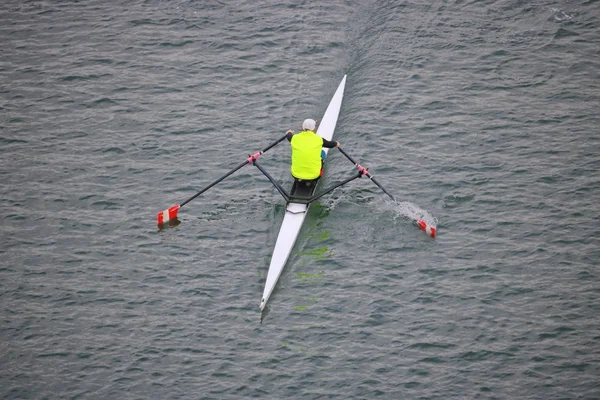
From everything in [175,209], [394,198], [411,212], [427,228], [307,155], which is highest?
[307,155]

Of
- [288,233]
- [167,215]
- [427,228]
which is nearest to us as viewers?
[288,233]

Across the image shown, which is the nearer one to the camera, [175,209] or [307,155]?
[307,155]

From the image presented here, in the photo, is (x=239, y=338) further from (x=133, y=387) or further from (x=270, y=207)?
(x=270, y=207)

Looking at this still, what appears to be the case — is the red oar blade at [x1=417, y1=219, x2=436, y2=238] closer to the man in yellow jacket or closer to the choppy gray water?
the choppy gray water

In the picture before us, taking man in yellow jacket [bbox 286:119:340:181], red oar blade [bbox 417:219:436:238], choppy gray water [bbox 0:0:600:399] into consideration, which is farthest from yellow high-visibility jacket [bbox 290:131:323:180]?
red oar blade [bbox 417:219:436:238]

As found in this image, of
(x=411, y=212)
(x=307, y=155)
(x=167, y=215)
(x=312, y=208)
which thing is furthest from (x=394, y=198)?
(x=167, y=215)

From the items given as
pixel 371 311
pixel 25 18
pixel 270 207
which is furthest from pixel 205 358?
pixel 25 18

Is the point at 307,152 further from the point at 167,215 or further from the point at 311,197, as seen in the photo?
the point at 167,215

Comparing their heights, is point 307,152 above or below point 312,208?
above

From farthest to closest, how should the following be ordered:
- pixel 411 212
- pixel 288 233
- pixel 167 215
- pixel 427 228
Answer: pixel 167 215
pixel 411 212
pixel 427 228
pixel 288 233
